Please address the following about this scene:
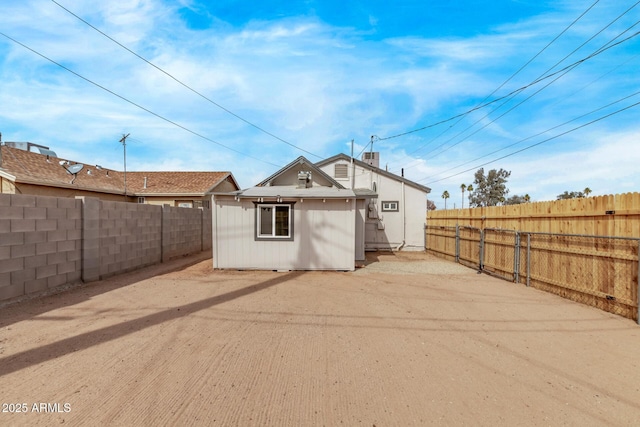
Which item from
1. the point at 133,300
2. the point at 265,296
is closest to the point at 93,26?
the point at 133,300

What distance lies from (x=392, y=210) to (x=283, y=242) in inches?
345

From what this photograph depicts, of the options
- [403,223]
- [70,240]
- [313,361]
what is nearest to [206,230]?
[70,240]

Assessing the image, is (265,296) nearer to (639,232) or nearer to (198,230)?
(639,232)

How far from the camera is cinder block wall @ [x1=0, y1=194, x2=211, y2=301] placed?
5.54 metres

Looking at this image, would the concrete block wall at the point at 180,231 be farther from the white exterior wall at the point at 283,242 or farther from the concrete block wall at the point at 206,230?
the white exterior wall at the point at 283,242

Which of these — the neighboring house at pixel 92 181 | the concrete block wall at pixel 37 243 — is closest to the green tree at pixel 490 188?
the neighboring house at pixel 92 181

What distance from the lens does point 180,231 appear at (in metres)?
12.7

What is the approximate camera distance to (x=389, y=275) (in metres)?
9.32

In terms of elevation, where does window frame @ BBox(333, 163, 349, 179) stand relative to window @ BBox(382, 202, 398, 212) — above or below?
above

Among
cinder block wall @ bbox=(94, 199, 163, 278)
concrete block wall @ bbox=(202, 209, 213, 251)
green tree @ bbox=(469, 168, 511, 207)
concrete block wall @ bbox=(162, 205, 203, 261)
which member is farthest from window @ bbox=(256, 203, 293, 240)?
green tree @ bbox=(469, 168, 511, 207)

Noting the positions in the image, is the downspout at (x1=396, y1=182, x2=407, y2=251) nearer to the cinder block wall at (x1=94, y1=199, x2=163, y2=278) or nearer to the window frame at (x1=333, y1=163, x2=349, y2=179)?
the window frame at (x1=333, y1=163, x2=349, y2=179)

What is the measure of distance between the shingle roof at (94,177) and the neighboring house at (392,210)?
10578 mm

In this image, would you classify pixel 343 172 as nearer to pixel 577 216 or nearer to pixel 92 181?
pixel 577 216

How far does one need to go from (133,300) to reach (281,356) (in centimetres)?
408
